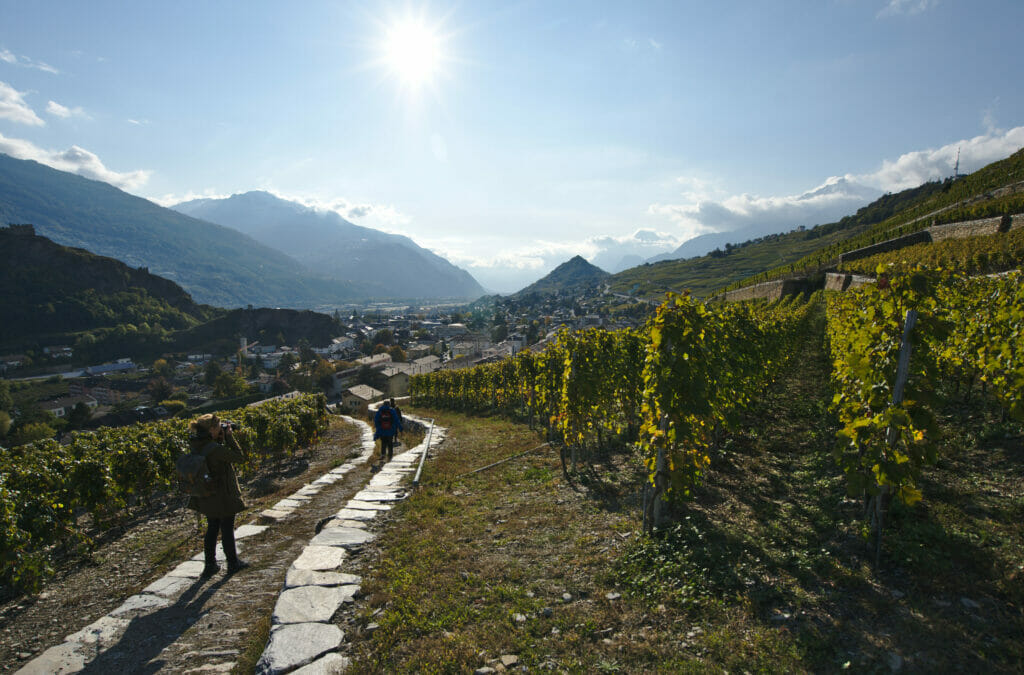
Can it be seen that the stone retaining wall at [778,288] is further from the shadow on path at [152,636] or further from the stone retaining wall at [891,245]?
the shadow on path at [152,636]

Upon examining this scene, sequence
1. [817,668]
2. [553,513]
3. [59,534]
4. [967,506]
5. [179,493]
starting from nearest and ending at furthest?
Result: 1. [817,668]
2. [967,506]
3. [59,534]
4. [553,513]
5. [179,493]

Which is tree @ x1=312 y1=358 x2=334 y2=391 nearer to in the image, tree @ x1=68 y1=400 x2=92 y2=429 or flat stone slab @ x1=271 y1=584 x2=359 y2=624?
tree @ x1=68 y1=400 x2=92 y2=429

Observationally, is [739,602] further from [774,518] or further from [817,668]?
[774,518]

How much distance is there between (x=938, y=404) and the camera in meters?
4.76

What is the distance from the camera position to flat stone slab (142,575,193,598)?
6023 millimetres

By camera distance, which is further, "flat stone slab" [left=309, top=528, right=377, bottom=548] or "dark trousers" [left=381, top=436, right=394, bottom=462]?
"dark trousers" [left=381, top=436, right=394, bottom=462]

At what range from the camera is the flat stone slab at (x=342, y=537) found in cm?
725

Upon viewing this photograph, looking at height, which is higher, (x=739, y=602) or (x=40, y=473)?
(x=40, y=473)

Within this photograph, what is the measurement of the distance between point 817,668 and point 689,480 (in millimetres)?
2984

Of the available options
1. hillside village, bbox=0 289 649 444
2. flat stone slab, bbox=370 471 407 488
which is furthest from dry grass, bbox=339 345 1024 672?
hillside village, bbox=0 289 649 444

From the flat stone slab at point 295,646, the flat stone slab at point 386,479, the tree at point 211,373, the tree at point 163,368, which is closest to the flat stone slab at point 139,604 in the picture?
the flat stone slab at point 295,646

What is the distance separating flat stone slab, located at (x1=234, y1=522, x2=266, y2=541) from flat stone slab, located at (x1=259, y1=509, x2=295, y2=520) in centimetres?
37

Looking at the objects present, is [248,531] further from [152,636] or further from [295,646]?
[295,646]

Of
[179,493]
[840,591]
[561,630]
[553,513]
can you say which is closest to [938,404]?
[840,591]
